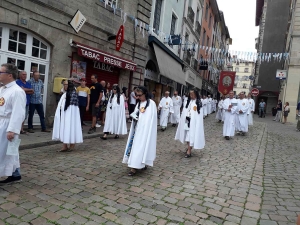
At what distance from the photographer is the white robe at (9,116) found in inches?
147

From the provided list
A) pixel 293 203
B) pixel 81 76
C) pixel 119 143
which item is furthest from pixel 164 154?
pixel 81 76

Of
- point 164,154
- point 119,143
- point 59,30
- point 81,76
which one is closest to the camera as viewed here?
point 164,154

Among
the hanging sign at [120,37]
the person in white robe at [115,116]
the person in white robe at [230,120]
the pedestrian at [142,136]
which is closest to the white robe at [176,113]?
the person in white robe at [230,120]

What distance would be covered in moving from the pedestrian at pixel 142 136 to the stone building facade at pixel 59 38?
5.01 meters

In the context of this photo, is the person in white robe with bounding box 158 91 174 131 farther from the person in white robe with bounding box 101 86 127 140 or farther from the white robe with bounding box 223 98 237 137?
the person in white robe with bounding box 101 86 127 140

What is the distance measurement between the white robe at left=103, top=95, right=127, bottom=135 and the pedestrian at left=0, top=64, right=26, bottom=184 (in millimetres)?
4681

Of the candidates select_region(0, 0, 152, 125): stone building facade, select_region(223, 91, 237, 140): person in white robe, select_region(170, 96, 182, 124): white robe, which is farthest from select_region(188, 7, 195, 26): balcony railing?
select_region(223, 91, 237, 140): person in white robe

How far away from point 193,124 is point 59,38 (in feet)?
18.3

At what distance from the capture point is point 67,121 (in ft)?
20.5

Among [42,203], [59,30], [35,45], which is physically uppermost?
[59,30]

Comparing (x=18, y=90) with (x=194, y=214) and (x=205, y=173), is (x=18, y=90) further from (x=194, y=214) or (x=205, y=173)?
(x=205, y=173)

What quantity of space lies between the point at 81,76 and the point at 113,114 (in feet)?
9.36

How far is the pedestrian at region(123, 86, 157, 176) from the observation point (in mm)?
4867

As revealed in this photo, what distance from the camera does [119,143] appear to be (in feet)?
26.4
